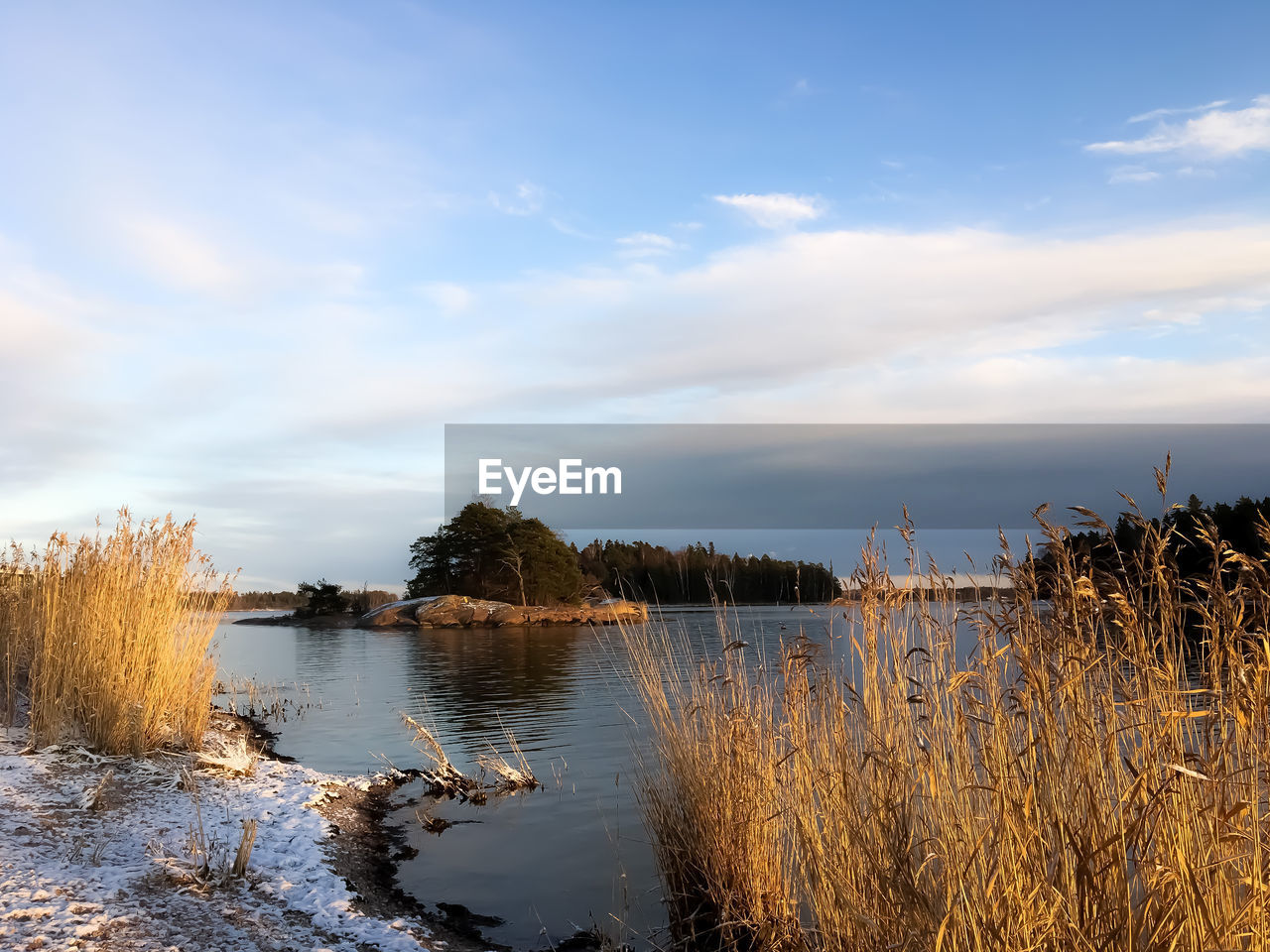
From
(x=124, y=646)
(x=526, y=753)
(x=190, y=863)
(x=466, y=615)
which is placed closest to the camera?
(x=190, y=863)

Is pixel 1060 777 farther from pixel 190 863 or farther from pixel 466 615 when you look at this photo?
pixel 466 615

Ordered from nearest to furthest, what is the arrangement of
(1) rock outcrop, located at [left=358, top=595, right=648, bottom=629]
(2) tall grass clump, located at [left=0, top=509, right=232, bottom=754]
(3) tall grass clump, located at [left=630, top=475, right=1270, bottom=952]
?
(3) tall grass clump, located at [left=630, top=475, right=1270, bottom=952]
(2) tall grass clump, located at [left=0, top=509, right=232, bottom=754]
(1) rock outcrop, located at [left=358, top=595, right=648, bottom=629]

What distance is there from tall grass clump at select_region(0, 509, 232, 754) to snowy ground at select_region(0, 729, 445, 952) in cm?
34

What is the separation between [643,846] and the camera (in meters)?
5.94

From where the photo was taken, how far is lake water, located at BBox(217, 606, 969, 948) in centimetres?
500

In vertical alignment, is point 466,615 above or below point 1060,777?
below

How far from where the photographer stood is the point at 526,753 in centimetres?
915

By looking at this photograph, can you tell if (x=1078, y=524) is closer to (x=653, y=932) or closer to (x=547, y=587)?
(x=653, y=932)

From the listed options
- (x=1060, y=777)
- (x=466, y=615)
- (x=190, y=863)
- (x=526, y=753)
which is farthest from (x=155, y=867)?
(x=466, y=615)

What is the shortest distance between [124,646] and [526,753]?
4.09 metres

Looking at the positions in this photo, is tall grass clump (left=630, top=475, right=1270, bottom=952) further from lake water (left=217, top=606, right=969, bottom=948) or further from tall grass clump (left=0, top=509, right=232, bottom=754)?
tall grass clump (left=0, top=509, right=232, bottom=754)

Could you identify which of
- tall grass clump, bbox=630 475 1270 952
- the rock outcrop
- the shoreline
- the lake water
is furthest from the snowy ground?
the rock outcrop

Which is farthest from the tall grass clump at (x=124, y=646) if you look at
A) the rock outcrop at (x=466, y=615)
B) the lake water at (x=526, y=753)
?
the rock outcrop at (x=466, y=615)

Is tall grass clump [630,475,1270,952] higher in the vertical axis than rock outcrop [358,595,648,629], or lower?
higher
